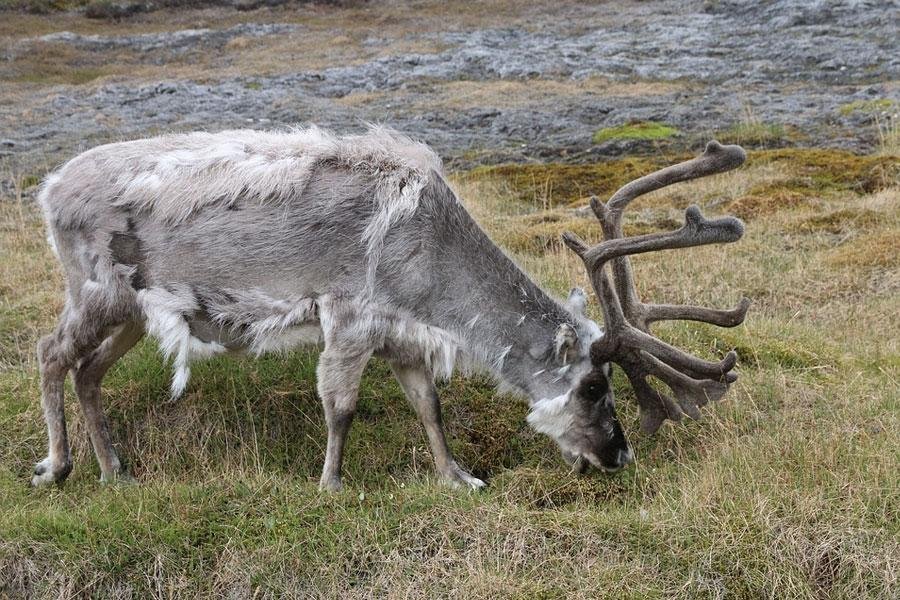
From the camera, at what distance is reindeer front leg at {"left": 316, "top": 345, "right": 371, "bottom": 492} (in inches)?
246

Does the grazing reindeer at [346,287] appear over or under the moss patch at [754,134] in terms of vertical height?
over

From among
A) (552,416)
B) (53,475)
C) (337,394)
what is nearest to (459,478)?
(552,416)

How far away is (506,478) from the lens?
257 inches

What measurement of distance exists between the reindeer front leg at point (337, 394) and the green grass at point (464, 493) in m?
0.23

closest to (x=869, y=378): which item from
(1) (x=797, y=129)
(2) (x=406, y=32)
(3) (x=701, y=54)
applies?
(1) (x=797, y=129)

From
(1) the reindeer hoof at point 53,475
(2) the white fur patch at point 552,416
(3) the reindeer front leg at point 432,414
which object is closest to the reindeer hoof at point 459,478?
(3) the reindeer front leg at point 432,414

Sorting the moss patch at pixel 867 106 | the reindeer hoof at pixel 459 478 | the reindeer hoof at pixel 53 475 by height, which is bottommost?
the moss patch at pixel 867 106

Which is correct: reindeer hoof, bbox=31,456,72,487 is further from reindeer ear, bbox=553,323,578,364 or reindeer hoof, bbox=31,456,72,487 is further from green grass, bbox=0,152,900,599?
reindeer ear, bbox=553,323,578,364

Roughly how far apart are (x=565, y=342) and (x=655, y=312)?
0.78m

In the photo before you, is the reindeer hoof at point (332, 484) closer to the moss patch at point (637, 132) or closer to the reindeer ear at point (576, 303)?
the reindeer ear at point (576, 303)

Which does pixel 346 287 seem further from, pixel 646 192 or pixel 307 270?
pixel 646 192

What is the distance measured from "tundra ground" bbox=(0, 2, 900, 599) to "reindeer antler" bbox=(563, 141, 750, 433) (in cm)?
41

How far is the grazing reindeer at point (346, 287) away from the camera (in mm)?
6250

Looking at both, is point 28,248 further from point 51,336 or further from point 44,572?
point 44,572
